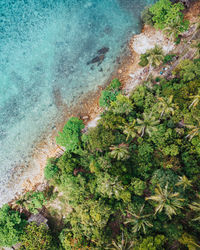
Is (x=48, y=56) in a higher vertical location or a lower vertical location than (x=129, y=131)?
higher

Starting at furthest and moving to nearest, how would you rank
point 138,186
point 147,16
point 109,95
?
1. point 147,16
2. point 109,95
3. point 138,186

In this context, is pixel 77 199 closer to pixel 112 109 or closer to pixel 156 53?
pixel 112 109

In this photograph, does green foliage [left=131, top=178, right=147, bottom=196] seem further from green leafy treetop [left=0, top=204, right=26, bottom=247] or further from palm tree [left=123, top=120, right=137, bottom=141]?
green leafy treetop [left=0, top=204, right=26, bottom=247]

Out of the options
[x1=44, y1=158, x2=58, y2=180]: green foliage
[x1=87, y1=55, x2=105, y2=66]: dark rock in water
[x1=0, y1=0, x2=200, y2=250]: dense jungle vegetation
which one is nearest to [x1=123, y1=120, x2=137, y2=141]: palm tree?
[x1=0, y1=0, x2=200, y2=250]: dense jungle vegetation

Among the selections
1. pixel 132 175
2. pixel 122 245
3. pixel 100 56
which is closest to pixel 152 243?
pixel 122 245

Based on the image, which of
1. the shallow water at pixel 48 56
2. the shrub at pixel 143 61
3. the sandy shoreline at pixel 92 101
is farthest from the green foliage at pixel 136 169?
the shallow water at pixel 48 56

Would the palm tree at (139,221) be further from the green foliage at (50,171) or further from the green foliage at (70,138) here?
the green foliage at (50,171)

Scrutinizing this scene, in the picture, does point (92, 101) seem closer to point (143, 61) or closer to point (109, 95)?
point (109, 95)
